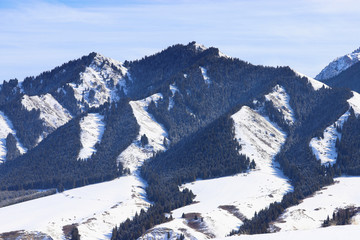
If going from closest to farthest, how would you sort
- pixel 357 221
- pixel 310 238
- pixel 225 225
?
pixel 310 238 → pixel 357 221 → pixel 225 225

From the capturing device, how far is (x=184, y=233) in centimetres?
18488

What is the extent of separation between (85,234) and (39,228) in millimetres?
17199

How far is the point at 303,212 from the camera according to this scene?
197000mm

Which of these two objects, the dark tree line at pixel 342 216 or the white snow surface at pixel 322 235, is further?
the dark tree line at pixel 342 216

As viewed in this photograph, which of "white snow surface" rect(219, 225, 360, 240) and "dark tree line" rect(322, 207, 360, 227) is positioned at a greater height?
"white snow surface" rect(219, 225, 360, 240)

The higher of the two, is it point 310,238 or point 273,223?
point 310,238

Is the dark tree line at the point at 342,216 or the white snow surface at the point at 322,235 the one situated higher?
the white snow surface at the point at 322,235

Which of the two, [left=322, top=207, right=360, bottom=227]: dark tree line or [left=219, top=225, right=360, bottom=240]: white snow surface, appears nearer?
[left=219, top=225, right=360, bottom=240]: white snow surface

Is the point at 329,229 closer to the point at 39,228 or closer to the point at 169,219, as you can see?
the point at 169,219

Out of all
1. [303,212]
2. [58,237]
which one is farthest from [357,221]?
[58,237]

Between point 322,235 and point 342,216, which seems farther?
point 342,216

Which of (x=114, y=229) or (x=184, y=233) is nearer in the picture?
(x=184, y=233)

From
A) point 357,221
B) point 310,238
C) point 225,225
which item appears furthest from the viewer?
point 225,225

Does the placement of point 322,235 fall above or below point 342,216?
above
